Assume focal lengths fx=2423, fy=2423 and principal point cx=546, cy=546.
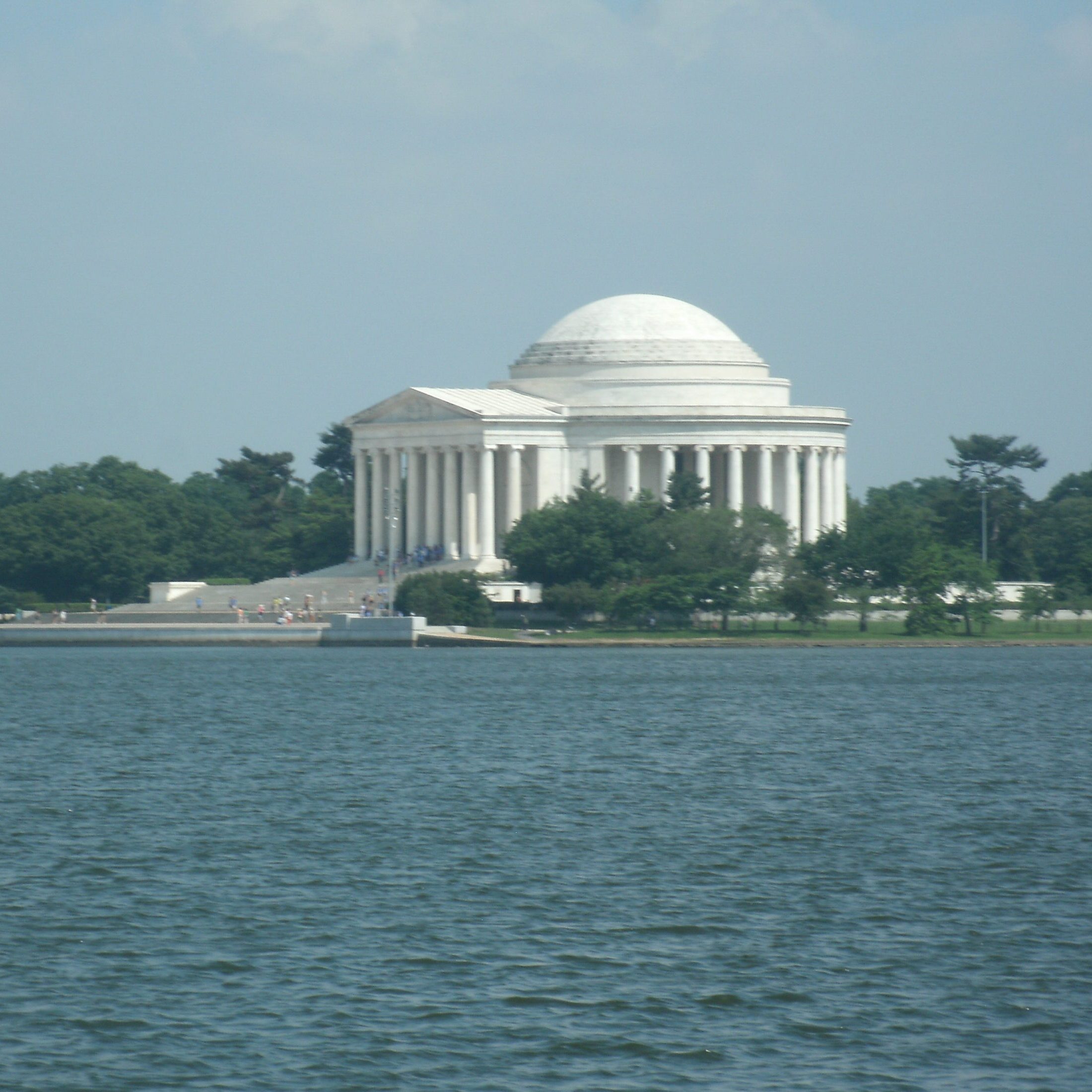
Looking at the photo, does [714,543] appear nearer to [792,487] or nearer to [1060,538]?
[792,487]

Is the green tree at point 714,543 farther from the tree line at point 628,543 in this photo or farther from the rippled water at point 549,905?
the rippled water at point 549,905

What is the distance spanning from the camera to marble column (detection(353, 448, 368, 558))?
484ft

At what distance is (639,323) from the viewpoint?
14638 centimetres

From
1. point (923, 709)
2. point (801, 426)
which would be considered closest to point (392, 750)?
point (923, 709)

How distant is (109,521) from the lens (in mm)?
141625

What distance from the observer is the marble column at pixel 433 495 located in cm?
14150

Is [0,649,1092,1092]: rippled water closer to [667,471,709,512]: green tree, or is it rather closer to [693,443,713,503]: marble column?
[667,471,709,512]: green tree

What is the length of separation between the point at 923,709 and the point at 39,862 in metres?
38.7

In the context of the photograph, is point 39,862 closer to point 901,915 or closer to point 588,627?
point 901,915

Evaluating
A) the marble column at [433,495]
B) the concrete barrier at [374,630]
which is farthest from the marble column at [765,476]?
the concrete barrier at [374,630]

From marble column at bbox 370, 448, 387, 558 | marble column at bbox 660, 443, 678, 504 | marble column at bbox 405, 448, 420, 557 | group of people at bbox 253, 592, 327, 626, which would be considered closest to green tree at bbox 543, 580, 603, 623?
group of people at bbox 253, 592, 327, 626

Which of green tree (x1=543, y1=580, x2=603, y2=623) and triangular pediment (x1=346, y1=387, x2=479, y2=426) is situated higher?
triangular pediment (x1=346, y1=387, x2=479, y2=426)

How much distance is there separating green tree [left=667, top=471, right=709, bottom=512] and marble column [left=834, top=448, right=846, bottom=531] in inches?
650

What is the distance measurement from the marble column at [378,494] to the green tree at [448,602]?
1131 inches
